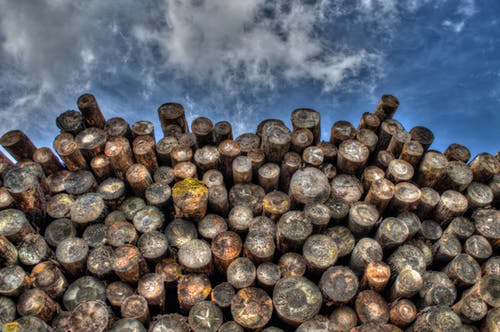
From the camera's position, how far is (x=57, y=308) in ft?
14.7

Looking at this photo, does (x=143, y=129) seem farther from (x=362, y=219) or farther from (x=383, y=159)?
(x=383, y=159)

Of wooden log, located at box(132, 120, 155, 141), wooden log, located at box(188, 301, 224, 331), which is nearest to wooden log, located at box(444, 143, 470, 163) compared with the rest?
wooden log, located at box(188, 301, 224, 331)

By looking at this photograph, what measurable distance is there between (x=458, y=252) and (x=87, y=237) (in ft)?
17.7

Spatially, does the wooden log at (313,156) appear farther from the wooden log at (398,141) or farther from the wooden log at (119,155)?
the wooden log at (119,155)

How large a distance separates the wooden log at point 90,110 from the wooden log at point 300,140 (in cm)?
350

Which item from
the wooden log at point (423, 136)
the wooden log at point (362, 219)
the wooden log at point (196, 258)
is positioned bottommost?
the wooden log at point (196, 258)

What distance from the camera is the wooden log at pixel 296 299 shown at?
4.16 m

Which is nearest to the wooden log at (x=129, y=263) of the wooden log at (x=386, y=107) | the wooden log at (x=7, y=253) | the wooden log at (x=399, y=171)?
the wooden log at (x=7, y=253)

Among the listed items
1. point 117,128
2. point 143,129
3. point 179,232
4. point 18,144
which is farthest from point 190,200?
point 18,144

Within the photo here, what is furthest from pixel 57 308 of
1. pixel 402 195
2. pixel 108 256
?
pixel 402 195

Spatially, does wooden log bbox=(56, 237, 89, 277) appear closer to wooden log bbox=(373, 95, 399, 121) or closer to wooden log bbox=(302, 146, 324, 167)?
wooden log bbox=(302, 146, 324, 167)

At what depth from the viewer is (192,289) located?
4.54 metres

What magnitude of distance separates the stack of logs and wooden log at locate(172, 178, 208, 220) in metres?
0.02

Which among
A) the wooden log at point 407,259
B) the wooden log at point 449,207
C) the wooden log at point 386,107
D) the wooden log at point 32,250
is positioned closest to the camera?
the wooden log at point 407,259
